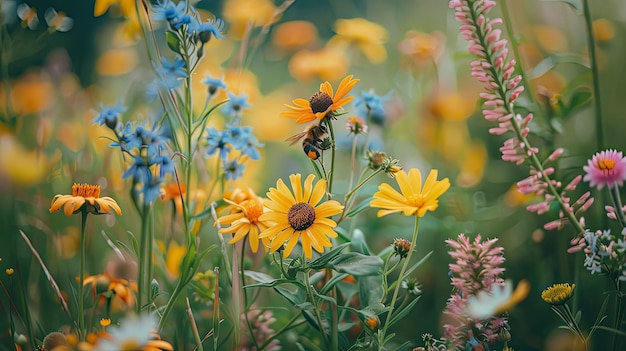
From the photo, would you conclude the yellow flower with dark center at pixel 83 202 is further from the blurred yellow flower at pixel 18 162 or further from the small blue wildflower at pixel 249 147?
the blurred yellow flower at pixel 18 162

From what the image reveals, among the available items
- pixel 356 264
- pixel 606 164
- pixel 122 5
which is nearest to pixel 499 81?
pixel 606 164

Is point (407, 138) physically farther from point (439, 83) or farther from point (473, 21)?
point (473, 21)

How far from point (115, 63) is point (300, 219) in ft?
3.23

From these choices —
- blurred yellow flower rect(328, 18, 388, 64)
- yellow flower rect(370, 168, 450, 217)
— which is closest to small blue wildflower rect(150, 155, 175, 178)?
yellow flower rect(370, 168, 450, 217)

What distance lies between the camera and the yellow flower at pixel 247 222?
0.72m

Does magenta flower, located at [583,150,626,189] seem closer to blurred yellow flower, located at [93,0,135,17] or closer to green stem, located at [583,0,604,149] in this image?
green stem, located at [583,0,604,149]

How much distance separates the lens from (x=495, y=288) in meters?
0.64

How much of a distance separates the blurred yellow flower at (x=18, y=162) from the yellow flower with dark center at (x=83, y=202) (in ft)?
1.62

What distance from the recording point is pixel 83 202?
2.26ft

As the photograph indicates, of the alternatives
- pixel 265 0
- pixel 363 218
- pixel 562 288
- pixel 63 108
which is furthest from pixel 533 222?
pixel 63 108

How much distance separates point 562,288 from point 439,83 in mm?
676

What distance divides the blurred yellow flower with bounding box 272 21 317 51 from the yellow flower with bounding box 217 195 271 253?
881 millimetres

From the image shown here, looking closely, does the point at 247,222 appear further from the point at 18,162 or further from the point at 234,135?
the point at 18,162

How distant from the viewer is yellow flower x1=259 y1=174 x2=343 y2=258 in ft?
2.18
